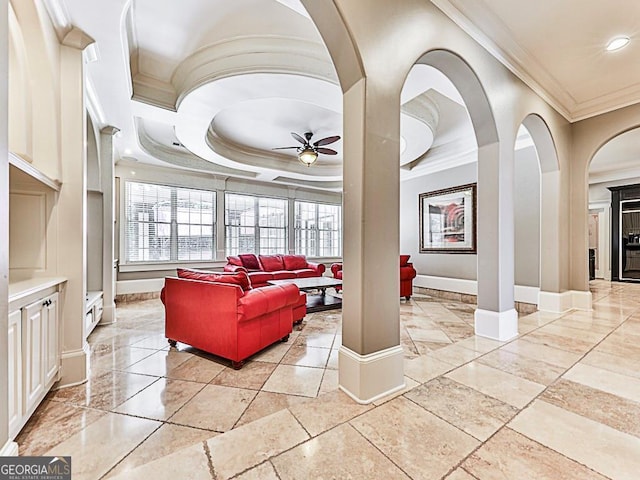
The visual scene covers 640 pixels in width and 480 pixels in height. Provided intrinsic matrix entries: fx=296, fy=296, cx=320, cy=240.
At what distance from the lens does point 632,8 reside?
2.49 metres

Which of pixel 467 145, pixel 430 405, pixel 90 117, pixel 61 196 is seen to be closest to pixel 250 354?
pixel 430 405

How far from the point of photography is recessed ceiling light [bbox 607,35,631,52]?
2.84 metres

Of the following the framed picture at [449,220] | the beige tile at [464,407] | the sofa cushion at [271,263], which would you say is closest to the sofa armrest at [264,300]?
the beige tile at [464,407]

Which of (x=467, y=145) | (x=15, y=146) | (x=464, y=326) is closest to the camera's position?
(x=15, y=146)

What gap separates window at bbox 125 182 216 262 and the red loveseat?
0.92m

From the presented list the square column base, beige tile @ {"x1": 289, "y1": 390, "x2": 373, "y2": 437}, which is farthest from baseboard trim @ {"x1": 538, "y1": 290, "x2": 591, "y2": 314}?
beige tile @ {"x1": 289, "y1": 390, "x2": 373, "y2": 437}

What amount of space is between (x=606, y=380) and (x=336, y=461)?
6.96 ft

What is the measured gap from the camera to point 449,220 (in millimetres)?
6176

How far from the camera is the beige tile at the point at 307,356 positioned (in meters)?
2.73

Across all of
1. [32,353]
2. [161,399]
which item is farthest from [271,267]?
[32,353]

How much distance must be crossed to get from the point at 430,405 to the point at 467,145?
5.19m

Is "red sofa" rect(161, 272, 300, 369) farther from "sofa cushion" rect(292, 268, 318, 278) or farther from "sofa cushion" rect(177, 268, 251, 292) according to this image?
"sofa cushion" rect(292, 268, 318, 278)

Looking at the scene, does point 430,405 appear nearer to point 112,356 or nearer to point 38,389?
point 38,389

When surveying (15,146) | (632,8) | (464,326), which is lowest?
(464,326)
